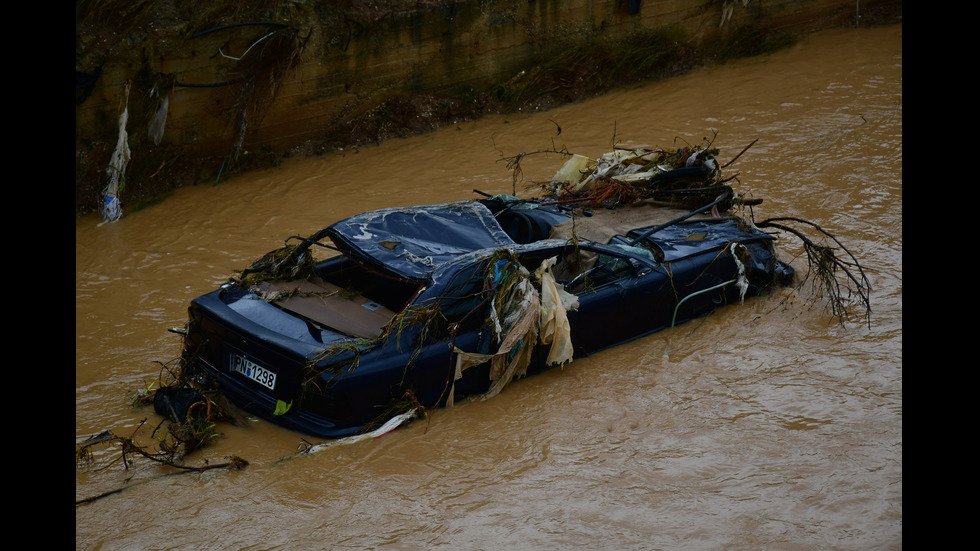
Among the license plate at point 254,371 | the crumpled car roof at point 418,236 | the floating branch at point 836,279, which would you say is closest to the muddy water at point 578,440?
the floating branch at point 836,279

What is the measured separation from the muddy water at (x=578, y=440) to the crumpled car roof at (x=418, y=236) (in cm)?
108

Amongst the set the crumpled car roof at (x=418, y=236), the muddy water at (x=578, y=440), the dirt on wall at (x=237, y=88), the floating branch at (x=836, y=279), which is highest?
the dirt on wall at (x=237, y=88)

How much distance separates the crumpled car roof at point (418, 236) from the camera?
5992 millimetres

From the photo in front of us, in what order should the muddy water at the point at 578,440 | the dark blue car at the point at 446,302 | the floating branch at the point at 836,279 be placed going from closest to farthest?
the muddy water at the point at 578,440 → the dark blue car at the point at 446,302 → the floating branch at the point at 836,279

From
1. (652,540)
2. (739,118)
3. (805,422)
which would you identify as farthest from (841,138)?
(652,540)

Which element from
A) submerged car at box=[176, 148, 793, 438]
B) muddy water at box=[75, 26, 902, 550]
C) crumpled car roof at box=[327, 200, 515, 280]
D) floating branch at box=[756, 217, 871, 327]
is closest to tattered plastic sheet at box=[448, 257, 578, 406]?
submerged car at box=[176, 148, 793, 438]

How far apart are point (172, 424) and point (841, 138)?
8.91 meters

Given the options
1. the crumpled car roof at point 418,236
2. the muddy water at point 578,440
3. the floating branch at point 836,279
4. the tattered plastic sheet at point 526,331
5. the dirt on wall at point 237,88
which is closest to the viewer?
the muddy water at point 578,440

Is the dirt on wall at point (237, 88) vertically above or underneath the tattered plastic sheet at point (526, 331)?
above

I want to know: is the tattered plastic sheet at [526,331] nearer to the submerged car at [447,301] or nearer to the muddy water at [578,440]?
the submerged car at [447,301]

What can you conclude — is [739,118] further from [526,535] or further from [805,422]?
[526,535]

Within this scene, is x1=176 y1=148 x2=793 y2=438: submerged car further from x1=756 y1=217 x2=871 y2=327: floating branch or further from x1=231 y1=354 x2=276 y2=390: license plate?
x1=756 y1=217 x2=871 y2=327: floating branch

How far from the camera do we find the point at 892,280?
305 inches

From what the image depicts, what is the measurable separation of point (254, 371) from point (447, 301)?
1.37 meters
